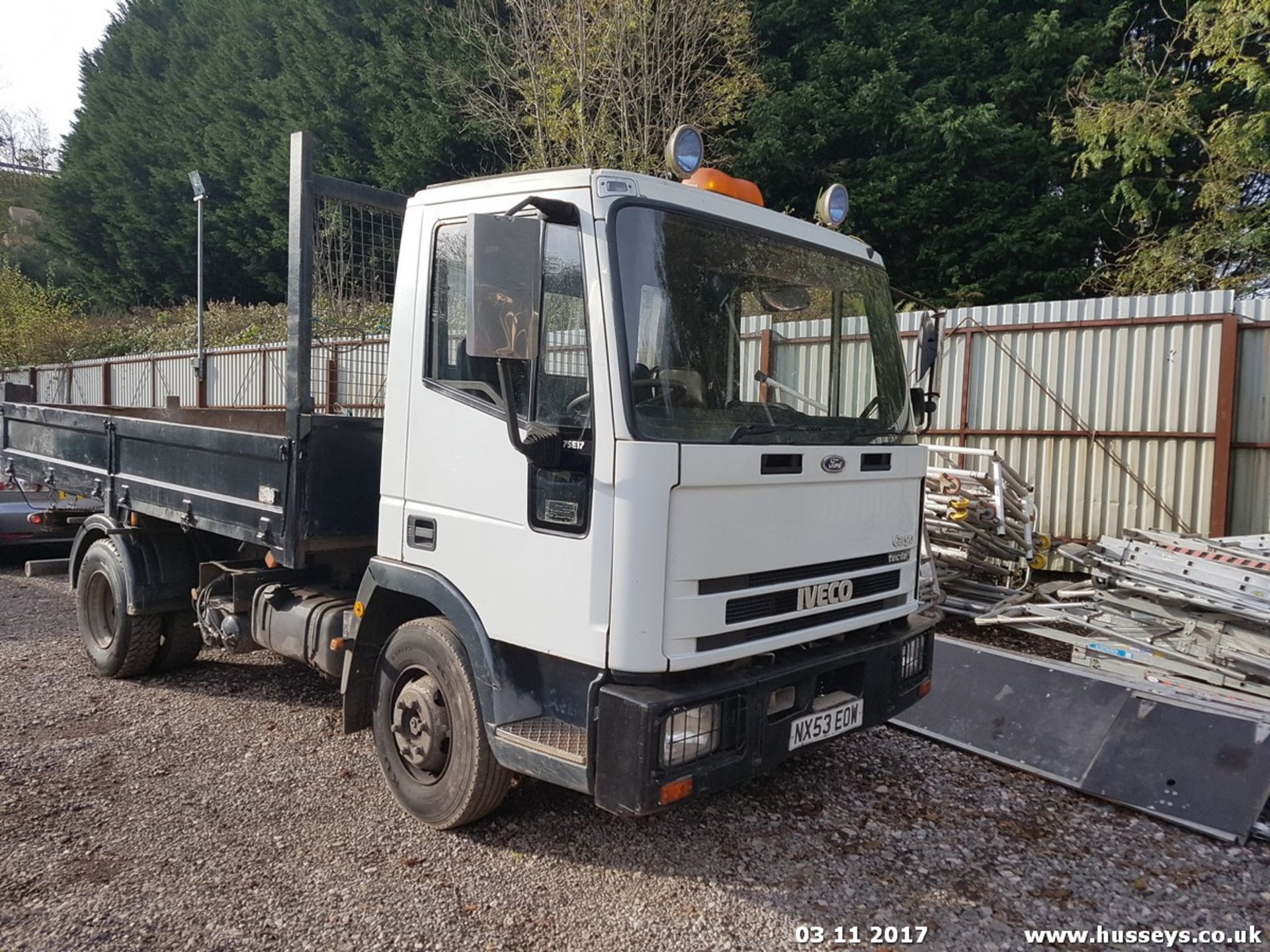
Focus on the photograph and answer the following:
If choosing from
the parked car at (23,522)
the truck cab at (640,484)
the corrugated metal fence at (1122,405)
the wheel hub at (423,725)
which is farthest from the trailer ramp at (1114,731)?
the parked car at (23,522)

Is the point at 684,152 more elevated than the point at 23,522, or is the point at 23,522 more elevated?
the point at 684,152

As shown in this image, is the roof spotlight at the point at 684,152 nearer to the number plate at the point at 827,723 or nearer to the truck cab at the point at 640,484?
the truck cab at the point at 640,484

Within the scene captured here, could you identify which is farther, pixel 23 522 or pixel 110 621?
pixel 23 522

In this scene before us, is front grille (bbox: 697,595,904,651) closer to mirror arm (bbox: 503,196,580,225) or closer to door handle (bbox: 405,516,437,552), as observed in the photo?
door handle (bbox: 405,516,437,552)

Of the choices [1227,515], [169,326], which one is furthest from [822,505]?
[169,326]

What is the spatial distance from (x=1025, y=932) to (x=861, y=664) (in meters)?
1.05

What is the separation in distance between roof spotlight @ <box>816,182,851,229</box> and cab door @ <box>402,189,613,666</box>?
5.12 ft

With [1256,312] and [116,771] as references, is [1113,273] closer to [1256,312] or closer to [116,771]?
[1256,312]

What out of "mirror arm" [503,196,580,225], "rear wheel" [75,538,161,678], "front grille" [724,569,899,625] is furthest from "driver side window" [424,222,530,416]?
"rear wheel" [75,538,161,678]

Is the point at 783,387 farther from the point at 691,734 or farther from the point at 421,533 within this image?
the point at 421,533

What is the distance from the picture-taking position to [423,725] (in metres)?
3.55

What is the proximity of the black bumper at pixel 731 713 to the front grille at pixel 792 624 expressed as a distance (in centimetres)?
12

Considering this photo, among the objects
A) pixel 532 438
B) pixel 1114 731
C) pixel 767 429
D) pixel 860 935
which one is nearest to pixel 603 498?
pixel 532 438

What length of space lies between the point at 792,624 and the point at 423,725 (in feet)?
5.00
